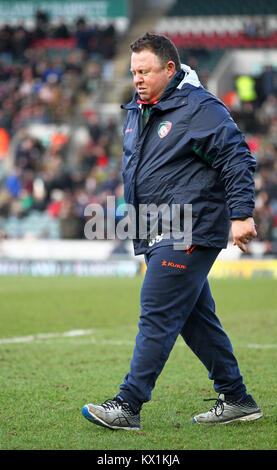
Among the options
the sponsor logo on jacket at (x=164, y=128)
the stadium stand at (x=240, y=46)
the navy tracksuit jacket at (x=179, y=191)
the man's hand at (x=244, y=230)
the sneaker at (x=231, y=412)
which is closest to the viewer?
the man's hand at (x=244, y=230)

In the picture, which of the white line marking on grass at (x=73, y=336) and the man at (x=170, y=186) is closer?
the man at (x=170, y=186)

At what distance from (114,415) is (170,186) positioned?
4.35ft

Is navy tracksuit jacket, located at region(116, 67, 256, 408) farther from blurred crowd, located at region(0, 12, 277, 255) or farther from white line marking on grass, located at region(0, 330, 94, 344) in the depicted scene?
blurred crowd, located at region(0, 12, 277, 255)

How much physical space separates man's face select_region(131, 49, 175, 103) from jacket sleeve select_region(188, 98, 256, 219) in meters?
0.29

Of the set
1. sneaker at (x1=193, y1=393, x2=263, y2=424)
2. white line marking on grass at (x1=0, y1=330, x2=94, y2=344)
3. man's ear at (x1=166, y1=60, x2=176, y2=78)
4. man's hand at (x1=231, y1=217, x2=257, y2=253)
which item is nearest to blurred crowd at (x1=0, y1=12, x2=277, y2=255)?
white line marking on grass at (x1=0, y1=330, x2=94, y2=344)

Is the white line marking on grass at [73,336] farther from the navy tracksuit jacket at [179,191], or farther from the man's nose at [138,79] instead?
the man's nose at [138,79]

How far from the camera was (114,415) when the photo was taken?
4.87 metres

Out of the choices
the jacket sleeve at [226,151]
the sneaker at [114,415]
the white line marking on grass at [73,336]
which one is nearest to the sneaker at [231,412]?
the sneaker at [114,415]

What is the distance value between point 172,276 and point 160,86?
3.58ft

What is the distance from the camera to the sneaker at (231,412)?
17.1 feet

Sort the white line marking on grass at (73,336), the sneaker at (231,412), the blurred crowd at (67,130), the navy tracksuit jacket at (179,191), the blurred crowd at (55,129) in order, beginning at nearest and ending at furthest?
the navy tracksuit jacket at (179,191) → the sneaker at (231,412) → the white line marking on grass at (73,336) → the blurred crowd at (67,130) → the blurred crowd at (55,129)

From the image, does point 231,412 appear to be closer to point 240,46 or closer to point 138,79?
point 138,79

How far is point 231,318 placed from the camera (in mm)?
11125

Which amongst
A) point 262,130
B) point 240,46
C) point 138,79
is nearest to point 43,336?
point 138,79
